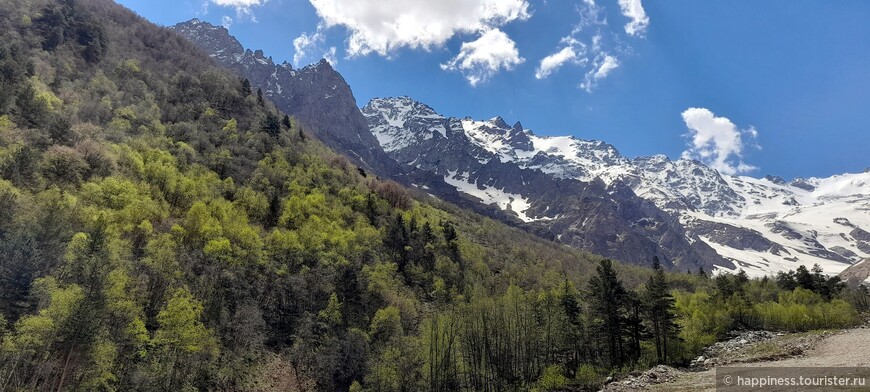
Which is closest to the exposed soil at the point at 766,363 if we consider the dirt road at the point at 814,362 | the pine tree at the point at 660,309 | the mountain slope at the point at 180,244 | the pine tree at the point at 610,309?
the dirt road at the point at 814,362

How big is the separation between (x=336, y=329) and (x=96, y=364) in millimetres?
34852

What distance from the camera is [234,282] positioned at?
6719cm

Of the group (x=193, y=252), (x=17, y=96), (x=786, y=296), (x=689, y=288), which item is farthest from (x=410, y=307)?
(x=689, y=288)

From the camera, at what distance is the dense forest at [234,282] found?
1797 inches

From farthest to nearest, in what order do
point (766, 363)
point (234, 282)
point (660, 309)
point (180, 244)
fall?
point (180, 244) < point (234, 282) < point (660, 309) < point (766, 363)

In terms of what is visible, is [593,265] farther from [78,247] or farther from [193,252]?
[78,247]

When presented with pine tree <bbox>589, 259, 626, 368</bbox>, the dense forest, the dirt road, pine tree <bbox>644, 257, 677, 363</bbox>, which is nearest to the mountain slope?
the dense forest

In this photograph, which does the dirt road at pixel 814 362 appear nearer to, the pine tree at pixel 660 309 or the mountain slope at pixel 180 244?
the pine tree at pixel 660 309

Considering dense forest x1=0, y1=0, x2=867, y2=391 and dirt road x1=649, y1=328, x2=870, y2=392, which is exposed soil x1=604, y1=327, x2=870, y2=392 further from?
dense forest x1=0, y1=0, x2=867, y2=391

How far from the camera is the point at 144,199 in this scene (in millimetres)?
72625

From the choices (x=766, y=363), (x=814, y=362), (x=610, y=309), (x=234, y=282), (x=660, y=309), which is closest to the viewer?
(x=814, y=362)

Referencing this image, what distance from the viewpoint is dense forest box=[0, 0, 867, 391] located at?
45656mm

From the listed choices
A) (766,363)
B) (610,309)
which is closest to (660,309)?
(610,309)

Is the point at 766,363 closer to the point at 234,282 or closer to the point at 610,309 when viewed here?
the point at 610,309
